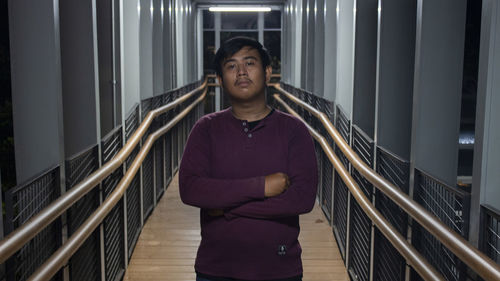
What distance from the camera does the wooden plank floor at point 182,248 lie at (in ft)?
13.7

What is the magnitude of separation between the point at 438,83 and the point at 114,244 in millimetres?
2315

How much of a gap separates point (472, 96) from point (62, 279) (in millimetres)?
4439

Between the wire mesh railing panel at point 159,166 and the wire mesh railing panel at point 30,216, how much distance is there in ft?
11.8

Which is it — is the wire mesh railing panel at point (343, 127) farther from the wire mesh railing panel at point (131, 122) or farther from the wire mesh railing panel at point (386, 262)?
the wire mesh railing panel at point (131, 122)

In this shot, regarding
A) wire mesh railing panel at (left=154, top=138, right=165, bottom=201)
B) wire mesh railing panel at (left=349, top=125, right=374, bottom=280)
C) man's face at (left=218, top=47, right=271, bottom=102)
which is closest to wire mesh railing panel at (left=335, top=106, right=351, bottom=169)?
wire mesh railing panel at (left=349, top=125, right=374, bottom=280)

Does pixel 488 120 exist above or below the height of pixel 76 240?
above

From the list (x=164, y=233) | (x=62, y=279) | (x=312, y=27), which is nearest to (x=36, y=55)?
(x=62, y=279)

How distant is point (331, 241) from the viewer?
Result: 4.91m

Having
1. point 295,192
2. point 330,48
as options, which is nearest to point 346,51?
point 330,48

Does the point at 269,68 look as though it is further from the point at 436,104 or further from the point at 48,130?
the point at 48,130

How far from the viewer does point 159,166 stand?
257 inches

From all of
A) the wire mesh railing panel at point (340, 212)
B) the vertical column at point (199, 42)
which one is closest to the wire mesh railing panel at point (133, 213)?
the wire mesh railing panel at point (340, 212)

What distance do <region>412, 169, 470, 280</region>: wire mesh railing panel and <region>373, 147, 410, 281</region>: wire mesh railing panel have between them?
0.39 feet

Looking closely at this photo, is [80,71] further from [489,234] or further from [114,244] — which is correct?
[489,234]
